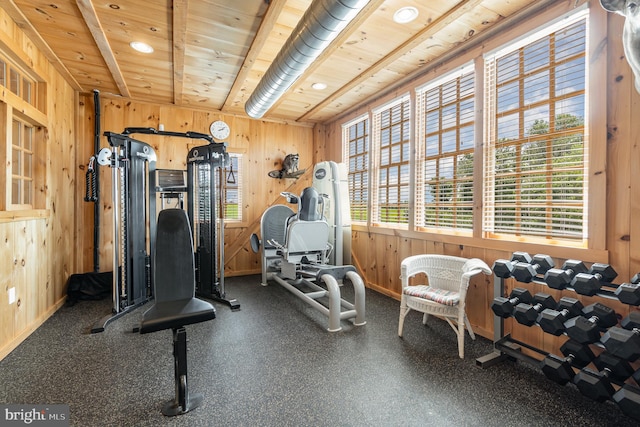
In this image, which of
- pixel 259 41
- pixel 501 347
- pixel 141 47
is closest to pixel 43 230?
pixel 141 47

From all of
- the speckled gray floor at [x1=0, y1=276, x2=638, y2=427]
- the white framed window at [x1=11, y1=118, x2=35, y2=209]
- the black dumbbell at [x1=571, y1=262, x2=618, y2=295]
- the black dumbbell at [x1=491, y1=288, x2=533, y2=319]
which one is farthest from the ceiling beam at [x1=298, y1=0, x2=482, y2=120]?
the white framed window at [x1=11, y1=118, x2=35, y2=209]

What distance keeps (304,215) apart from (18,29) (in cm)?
310

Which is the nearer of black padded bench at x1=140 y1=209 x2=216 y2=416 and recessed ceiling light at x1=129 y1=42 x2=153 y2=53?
black padded bench at x1=140 y1=209 x2=216 y2=416

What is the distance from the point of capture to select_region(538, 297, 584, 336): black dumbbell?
6.09 feet

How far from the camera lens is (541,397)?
1.89m

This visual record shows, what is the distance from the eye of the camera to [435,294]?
2.57 m

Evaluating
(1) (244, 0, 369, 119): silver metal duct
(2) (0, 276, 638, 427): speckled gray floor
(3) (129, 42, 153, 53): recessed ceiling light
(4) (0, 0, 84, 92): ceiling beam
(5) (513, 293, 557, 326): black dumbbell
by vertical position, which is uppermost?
(3) (129, 42, 153, 53): recessed ceiling light

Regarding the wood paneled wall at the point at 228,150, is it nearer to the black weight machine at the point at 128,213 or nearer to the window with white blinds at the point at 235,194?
the window with white blinds at the point at 235,194

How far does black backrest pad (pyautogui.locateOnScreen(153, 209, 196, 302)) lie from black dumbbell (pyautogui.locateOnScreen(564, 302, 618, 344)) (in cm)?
245

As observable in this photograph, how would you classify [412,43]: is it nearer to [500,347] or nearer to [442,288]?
[442,288]

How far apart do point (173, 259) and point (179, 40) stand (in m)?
2.05

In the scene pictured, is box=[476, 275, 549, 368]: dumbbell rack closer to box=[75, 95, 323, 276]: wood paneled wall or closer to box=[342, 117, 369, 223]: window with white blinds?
box=[342, 117, 369, 223]: window with white blinds

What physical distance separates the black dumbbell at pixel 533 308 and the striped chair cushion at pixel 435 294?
1.46 feet

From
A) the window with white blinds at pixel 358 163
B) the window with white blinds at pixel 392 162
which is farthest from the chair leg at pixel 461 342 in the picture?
the window with white blinds at pixel 358 163
